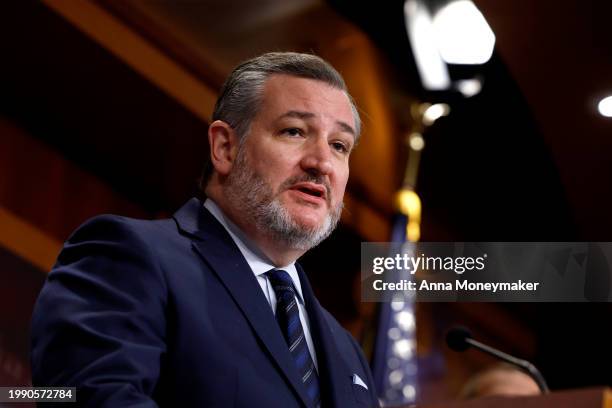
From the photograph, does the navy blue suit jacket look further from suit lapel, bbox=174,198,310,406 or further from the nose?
the nose

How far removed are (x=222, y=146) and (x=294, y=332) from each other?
41 centimetres

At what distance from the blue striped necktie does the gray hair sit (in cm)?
30

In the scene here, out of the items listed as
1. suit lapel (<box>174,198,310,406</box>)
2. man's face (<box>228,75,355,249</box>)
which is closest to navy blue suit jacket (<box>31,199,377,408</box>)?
suit lapel (<box>174,198,310,406</box>)

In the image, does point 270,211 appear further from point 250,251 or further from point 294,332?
point 294,332

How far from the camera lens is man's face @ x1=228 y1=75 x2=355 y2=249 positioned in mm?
1436

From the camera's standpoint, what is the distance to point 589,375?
12.2 ft

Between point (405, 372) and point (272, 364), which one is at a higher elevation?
point (405, 372)

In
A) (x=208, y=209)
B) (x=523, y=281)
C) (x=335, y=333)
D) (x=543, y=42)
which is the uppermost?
(x=543, y=42)

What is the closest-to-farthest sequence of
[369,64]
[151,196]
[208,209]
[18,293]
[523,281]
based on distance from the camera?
[208,209]
[523,281]
[18,293]
[151,196]
[369,64]

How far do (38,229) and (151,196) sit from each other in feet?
2.05

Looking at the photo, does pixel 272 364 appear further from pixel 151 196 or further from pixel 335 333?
pixel 151 196

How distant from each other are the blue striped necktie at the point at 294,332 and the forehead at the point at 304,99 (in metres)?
0.29

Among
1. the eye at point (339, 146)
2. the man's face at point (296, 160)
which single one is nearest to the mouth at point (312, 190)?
the man's face at point (296, 160)

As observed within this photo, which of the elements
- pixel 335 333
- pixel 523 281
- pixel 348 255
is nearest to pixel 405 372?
pixel 348 255
